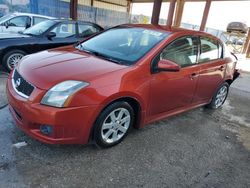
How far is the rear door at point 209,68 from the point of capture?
3.88 meters

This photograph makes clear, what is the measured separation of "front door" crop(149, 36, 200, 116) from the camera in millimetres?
3172

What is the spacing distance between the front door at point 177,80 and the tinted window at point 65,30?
3730 millimetres

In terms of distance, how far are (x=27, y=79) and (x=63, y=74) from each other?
406mm

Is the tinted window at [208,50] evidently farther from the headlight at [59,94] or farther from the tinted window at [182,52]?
the headlight at [59,94]

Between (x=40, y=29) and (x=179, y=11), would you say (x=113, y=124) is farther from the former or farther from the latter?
(x=179, y=11)

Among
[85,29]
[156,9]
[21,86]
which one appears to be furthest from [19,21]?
[21,86]

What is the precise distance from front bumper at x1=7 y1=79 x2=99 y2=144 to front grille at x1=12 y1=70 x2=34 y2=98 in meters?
0.06

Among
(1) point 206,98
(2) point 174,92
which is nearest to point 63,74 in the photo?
(2) point 174,92

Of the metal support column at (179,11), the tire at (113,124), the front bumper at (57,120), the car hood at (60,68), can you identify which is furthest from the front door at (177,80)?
the metal support column at (179,11)

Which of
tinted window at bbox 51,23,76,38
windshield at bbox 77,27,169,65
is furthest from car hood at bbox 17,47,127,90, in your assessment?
tinted window at bbox 51,23,76,38

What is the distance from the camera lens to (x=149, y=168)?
106 inches

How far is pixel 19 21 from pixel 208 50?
24.8 feet

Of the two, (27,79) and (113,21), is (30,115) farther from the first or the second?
(113,21)

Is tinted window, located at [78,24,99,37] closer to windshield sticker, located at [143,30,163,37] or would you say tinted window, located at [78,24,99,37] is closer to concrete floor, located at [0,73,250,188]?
windshield sticker, located at [143,30,163,37]
